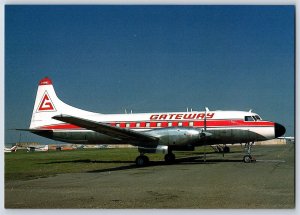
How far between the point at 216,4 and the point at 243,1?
0.70 m

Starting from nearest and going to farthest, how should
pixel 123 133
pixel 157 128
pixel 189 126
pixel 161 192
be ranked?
1. pixel 161 192
2. pixel 123 133
3. pixel 189 126
4. pixel 157 128

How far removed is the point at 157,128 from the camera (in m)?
19.4

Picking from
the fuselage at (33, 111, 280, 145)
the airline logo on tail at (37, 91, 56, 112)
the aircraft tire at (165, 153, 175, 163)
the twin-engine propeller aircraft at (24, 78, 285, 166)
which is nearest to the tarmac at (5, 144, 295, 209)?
the twin-engine propeller aircraft at (24, 78, 285, 166)

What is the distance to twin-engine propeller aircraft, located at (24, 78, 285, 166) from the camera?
17.6 m

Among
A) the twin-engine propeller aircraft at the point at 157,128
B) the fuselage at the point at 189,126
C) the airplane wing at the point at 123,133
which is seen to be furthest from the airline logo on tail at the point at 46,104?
the airplane wing at the point at 123,133

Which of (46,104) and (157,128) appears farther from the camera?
(46,104)

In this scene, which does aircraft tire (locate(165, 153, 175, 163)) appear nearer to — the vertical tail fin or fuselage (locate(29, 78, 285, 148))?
fuselage (locate(29, 78, 285, 148))

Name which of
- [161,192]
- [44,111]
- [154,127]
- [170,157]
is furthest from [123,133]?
[161,192]

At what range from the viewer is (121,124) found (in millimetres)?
20406

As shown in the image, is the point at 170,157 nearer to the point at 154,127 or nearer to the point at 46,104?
the point at 154,127

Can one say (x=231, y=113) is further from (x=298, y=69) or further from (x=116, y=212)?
(x=116, y=212)

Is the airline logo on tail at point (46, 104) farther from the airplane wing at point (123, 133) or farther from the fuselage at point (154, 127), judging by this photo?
the airplane wing at point (123, 133)

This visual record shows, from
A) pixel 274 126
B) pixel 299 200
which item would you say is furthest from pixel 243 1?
pixel 274 126

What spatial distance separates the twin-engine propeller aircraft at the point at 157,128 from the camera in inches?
693
